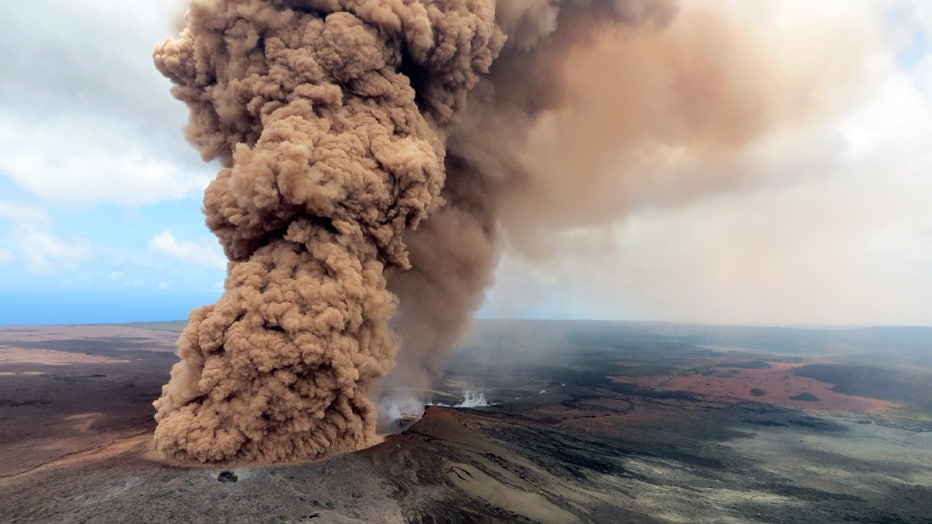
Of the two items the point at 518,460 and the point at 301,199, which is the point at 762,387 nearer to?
the point at 518,460

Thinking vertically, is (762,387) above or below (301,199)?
below

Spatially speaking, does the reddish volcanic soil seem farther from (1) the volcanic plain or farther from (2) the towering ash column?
(2) the towering ash column

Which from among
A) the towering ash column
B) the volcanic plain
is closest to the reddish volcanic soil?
the volcanic plain

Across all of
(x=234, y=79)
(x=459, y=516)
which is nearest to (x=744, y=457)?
(x=459, y=516)

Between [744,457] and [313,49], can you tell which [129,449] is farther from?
[744,457]

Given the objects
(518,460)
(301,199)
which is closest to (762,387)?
(518,460)

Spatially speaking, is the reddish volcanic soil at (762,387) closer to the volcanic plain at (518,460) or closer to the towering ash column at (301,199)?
the volcanic plain at (518,460)
